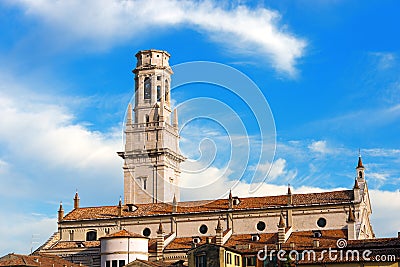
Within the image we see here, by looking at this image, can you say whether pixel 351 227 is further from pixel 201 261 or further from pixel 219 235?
pixel 201 261

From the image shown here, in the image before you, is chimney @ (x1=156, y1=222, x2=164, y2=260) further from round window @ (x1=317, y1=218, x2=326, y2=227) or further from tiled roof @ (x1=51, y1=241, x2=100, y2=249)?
round window @ (x1=317, y1=218, x2=326, y2=227)

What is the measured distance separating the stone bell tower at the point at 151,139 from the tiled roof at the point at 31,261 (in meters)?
19.5

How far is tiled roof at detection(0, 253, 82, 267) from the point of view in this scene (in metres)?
76.6

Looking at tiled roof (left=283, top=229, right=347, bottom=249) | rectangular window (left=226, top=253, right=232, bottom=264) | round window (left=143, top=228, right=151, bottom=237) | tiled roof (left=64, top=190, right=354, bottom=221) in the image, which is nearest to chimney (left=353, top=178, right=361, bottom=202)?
tiled roof (left=64, top=190, right=354, bottom=221)

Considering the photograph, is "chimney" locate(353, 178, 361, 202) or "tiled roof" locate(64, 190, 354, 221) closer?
"chimney" locate(353, 178, 361, 202)

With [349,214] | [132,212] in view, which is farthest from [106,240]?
[349,214]

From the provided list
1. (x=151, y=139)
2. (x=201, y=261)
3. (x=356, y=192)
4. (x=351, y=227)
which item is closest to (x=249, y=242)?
(x=201, y=261)

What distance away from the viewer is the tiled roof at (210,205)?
86.9 meters

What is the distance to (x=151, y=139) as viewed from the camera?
337 feet

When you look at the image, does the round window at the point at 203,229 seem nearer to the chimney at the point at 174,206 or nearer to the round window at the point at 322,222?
the chimney at the point at 174,206

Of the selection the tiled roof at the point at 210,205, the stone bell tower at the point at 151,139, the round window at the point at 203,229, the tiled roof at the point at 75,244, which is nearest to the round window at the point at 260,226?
the tiled roof at the point at 210,205

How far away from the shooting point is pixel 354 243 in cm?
7569
